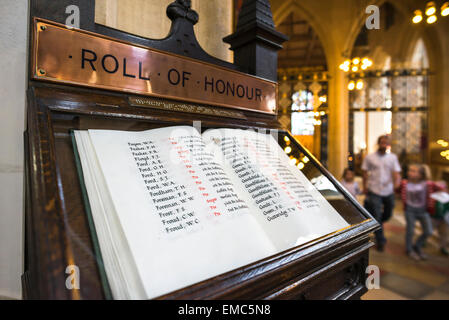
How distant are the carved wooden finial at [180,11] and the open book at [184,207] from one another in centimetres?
42

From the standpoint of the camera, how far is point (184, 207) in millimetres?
510

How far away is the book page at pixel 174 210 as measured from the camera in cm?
41

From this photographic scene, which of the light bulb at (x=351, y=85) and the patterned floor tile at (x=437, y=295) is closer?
the patterned floor tile at (x=437, y=295)

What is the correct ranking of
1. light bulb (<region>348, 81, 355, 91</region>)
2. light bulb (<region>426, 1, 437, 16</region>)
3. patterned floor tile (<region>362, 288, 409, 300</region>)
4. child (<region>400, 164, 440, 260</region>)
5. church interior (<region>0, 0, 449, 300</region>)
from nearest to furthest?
church interior (<region>0, 0, 449, 300</region>)
patterned floor tile (<region>362, 288, 409, 300</region>)
child (<region>400, 164, 440, 260</region>)
light bulb (<region>426, 1, 437, 16</region>)
light bulb (<region>348, 81, 355, 91</region>)

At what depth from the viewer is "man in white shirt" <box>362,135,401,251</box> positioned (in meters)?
3.07

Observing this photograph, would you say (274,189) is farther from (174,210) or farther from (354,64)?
(354,64)

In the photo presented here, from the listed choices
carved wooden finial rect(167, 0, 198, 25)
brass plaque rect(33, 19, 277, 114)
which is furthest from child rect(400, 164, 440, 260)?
carved wooden finial rect(167, 0, 198, 25)

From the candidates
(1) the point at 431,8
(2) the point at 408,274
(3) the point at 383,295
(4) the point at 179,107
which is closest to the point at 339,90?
(1) the point at 431,8

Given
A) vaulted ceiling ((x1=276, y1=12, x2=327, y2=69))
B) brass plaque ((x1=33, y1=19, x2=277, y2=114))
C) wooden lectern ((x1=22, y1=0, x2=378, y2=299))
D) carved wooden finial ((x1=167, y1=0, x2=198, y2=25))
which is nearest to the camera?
wooden lectern ((x1=22, y1=0, x2=378, y2=299))

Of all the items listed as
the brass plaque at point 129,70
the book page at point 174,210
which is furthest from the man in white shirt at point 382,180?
the book page at point 174,210

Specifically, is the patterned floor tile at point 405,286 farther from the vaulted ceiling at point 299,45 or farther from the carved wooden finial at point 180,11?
the vaulted ceiling at point 299,45

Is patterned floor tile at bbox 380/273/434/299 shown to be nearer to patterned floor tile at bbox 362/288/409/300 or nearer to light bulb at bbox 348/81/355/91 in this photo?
patterned floor tile at bbox 362/288/409/300
